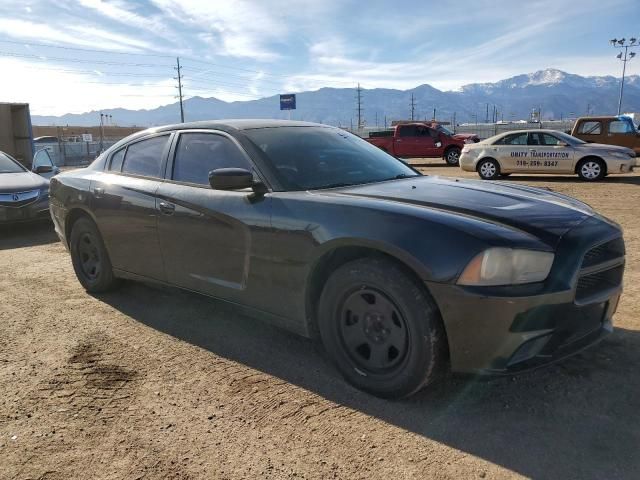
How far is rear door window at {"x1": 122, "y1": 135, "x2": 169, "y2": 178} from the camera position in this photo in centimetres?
414

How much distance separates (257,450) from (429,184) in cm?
204

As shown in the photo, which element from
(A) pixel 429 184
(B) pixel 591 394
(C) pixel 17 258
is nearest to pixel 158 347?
(A) pixel 429 184

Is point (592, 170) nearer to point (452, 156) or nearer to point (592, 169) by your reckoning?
point (592, 169)

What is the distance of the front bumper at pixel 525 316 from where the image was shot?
93.4 inches

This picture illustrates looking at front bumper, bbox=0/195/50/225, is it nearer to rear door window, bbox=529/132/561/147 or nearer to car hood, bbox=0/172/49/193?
car hood, bbox=0/172/49/193

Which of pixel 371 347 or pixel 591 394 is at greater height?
pixel 371 347

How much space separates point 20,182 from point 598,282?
27.7 feet

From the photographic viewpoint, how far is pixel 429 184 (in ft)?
11.5

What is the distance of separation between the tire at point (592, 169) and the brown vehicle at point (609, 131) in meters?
3.55

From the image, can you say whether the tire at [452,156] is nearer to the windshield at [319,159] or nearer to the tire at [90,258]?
the windshield at [319,159]

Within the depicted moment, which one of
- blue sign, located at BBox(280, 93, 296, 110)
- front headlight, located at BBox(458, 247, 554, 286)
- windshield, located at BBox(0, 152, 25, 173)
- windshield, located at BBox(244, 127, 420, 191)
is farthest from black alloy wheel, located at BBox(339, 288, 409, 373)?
blue sign, located at BBox(280, 93, 296, 110)

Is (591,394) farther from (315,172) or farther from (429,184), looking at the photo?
(315,172)

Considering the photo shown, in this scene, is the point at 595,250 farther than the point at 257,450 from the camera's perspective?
Yes

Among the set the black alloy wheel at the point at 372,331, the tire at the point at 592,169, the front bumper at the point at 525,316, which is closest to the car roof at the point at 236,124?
the black alloy wheel at the point at 372,331
